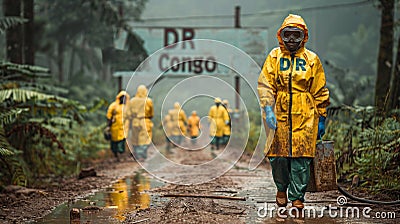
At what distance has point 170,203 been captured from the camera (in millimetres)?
7566

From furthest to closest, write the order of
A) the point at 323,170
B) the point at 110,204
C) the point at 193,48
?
the point at 193,48 → the point at 110,204 → the point at 323,170

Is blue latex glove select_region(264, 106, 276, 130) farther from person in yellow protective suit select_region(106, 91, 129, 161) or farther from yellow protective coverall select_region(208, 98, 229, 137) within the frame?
yellow protective coverall select_region(208, 98, 229, 137)

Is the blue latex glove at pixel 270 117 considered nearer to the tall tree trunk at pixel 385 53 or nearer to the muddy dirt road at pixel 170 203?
the muddy dirt road at pixel 170 203

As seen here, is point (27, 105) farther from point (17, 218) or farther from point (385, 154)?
point (385, 154)

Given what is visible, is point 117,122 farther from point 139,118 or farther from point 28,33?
point 28,33

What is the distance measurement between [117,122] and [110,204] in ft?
29.0

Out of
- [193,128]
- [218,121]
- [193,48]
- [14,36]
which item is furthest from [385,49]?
[193,128]

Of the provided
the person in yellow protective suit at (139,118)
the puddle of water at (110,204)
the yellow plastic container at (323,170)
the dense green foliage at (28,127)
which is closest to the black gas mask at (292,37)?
the yellow plastic container at (323,170)

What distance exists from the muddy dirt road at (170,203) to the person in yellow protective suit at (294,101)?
0.54m

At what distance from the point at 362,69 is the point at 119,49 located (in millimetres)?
22112

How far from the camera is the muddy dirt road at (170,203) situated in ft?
22.1

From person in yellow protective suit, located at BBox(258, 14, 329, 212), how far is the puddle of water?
1.82 metres

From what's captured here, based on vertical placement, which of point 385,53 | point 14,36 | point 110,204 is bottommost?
→ point 110,204

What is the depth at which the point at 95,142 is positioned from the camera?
744 inches
